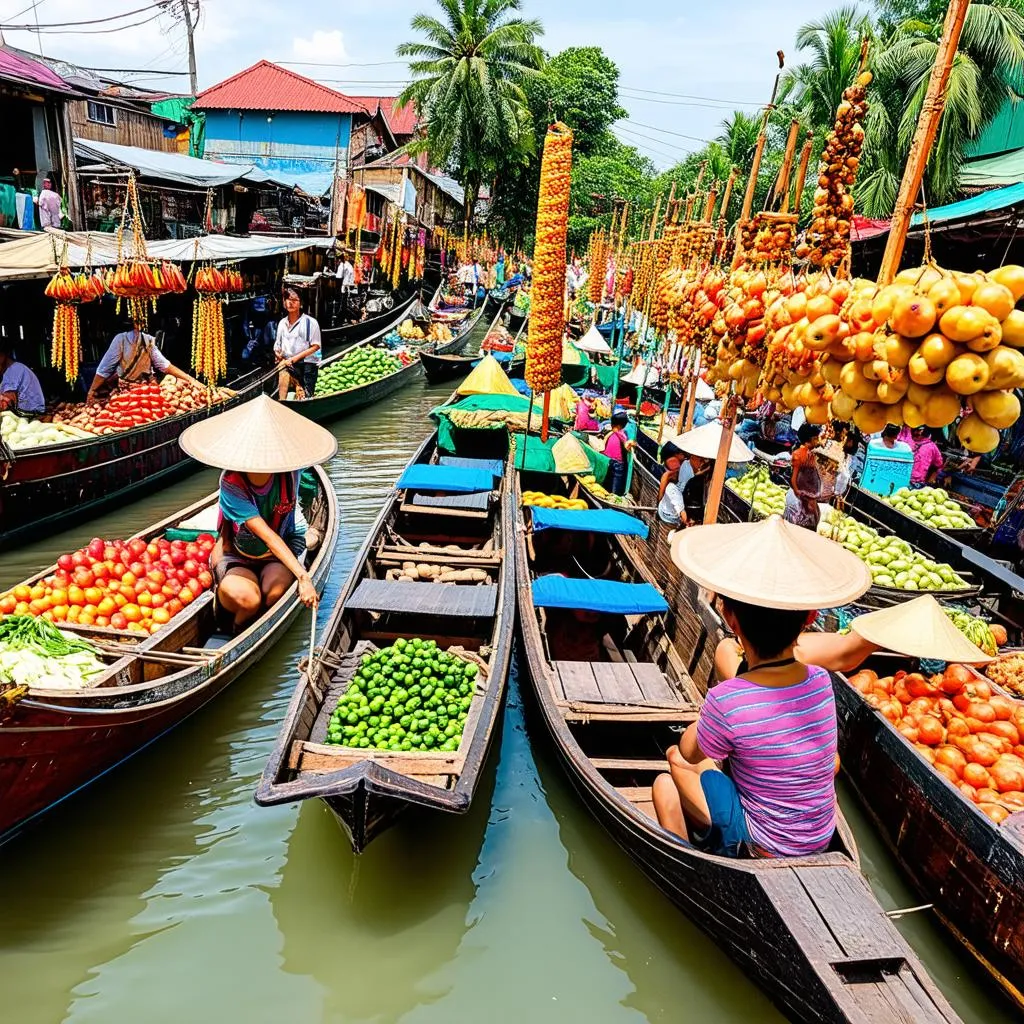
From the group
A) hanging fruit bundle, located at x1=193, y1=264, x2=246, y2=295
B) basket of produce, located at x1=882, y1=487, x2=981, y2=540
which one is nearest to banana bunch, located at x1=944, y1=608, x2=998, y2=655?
basket of produce, located at x1=882, y1=487, x2=981, y2=540

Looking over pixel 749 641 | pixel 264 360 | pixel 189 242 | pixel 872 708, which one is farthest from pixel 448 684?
pixel 264 360

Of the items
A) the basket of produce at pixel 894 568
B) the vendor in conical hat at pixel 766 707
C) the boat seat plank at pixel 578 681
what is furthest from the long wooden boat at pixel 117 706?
the basket of produce at pixel 894 568

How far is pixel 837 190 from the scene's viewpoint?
305cm

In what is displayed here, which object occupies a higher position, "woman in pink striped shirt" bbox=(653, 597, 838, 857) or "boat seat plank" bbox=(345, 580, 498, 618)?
"woman in pink striped shirt" bbox=(653, 597, 838, 857)

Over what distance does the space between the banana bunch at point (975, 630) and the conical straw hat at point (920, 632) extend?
4.56 ft

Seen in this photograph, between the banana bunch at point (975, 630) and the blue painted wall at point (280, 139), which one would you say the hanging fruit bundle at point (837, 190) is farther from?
the blue painted wall at point (280, 139)

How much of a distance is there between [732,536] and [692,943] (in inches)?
85.1

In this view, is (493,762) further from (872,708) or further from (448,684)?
(872,708)

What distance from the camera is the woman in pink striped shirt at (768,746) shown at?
2.68m

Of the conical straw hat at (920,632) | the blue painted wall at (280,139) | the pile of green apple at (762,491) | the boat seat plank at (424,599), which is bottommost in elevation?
the boat seat plank at (424,599)

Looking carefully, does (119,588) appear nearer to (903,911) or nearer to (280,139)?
(903,911)

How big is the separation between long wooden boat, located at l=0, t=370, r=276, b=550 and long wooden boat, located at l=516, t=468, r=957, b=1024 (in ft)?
17.8

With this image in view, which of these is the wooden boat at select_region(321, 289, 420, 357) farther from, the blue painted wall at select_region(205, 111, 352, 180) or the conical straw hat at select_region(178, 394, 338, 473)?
the conical straw hat at select_region(178, 394, 338, 473)

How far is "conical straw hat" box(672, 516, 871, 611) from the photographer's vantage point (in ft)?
9.04
